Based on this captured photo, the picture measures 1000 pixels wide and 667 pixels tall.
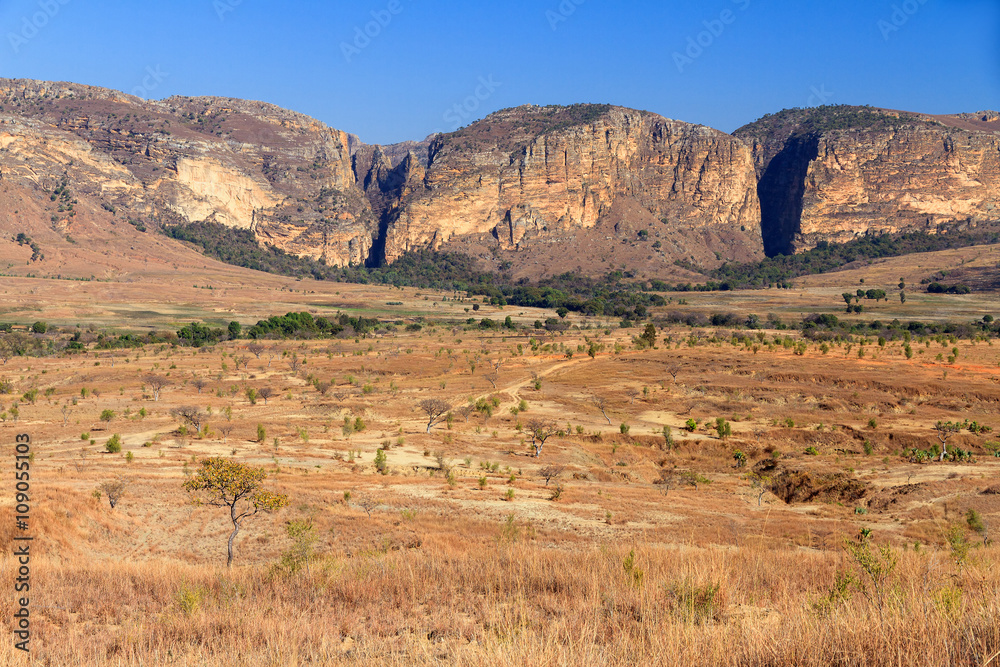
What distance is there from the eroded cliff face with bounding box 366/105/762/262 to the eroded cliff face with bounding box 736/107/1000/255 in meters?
15.1

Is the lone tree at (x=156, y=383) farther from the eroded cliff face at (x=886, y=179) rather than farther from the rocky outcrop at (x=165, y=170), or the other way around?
the eroded cliff face at (x=886, y=179)

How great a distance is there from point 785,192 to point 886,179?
87.5 ft

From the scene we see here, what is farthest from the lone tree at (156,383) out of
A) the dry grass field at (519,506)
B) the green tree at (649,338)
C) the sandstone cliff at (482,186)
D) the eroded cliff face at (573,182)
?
the eroded cliff face at (573,182)

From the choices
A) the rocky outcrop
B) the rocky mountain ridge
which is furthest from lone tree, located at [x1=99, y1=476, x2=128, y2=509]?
the rocky mountain ridge

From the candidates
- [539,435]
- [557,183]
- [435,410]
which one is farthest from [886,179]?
[539,435]

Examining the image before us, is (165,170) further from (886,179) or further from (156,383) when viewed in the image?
(886,179)

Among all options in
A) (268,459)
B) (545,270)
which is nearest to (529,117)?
(545,270)

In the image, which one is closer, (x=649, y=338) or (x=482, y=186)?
(x=649, y=338)

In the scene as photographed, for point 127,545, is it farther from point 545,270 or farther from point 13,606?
point 545,270

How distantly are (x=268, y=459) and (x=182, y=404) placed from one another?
13.2m

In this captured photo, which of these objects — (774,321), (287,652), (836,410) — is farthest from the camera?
(774,321)

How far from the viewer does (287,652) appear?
14.3 ft

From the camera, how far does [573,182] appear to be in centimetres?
17275

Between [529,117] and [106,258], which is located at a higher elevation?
[529,117]
